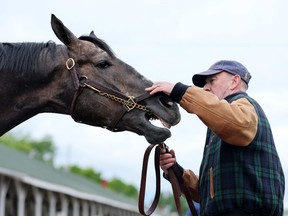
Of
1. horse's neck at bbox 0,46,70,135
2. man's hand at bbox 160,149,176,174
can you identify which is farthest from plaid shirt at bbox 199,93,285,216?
horse's neck at bbox 0,46,70,135

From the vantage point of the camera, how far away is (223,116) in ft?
15.2

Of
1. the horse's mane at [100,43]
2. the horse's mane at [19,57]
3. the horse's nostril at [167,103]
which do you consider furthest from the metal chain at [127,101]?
the horse's mane at [19,57]

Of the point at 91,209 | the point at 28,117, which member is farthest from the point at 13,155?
the point at 28,117

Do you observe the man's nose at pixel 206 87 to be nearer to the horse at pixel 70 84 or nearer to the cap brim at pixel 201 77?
the cap brim at pixel 201 77

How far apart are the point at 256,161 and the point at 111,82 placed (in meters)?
1.11

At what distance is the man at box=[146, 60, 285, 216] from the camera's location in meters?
4.67

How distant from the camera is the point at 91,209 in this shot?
2172cm

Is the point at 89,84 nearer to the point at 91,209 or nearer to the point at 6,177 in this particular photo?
the point at 6,177

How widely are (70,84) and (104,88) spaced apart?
24cm

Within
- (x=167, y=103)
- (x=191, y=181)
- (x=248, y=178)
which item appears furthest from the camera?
(x=191, y=181)

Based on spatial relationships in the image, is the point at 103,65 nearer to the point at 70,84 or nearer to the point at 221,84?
the point at 70,84

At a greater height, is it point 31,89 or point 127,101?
point 127,101

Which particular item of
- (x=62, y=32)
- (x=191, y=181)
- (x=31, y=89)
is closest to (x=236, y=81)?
(x=191, y=181)

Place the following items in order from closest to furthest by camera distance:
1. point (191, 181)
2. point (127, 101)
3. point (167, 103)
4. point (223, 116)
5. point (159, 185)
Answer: point (223, 116)
point (167, 103)
point (127, 101)
point (159, 185)
point (191, 181)
